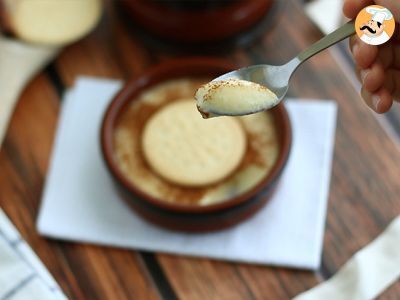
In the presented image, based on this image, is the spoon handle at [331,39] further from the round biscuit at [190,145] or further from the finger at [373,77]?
the round biscuit at [190,145]

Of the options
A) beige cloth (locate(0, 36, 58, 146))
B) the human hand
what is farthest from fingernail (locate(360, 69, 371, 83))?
beige cloth (locate(0, 36, 58, 146))

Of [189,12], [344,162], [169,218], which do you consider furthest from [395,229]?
[189,12]

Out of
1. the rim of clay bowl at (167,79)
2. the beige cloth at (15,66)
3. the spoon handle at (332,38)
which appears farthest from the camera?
the beige cloth at (15,66)

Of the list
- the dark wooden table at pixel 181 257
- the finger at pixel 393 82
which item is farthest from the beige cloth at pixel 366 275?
the finger at pixel 393 82

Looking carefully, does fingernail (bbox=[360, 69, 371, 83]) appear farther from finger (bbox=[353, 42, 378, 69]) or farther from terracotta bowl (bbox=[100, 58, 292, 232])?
terracotta bowl (bbox=[100, 58, 292, 232])

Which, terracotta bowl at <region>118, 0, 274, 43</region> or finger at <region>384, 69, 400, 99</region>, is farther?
terracotta bowl at <region>118, 0, 274, 43</region>

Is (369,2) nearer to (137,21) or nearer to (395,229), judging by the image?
(395,229)
